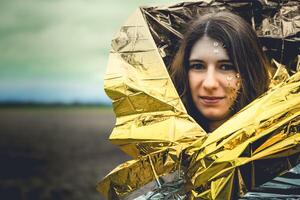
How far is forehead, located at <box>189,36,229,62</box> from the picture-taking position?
1794 millimetres

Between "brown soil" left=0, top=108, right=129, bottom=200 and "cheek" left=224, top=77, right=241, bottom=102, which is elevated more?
"cheek" left=224, top=77, right=241, bottom=102

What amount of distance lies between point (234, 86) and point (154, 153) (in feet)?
1.44

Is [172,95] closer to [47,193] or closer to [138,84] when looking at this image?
[138,84]

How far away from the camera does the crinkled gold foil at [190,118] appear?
1.39 m

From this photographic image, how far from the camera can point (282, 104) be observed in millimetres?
1451

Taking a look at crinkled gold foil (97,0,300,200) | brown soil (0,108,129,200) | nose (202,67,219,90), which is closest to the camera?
crinkled gold foil (97,0,300,200)

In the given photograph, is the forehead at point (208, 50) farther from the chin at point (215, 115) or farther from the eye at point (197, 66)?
the chin at point (215, 115)

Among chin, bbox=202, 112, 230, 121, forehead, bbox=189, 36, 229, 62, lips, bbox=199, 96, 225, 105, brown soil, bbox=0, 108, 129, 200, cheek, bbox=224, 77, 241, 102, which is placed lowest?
brown soil, bbox=0, 108, 129, 200

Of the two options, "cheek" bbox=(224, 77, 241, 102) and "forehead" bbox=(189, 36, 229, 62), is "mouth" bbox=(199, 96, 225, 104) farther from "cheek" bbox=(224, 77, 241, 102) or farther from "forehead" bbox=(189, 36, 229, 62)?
"forehead" bbox=(189, 36, 229, 62)

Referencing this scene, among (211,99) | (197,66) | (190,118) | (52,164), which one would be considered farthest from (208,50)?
(52,164)

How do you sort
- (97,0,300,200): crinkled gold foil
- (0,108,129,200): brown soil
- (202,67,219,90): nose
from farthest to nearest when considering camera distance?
(0,108,129,200): brown soil, (202,67,219,90): nose, (97,0,300,200): crinkled gold foil

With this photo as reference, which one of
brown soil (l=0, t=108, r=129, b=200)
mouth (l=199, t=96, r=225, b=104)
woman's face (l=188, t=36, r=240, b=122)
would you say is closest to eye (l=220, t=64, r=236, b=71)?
woman's face (l=188, t=36, r=240, b=122)

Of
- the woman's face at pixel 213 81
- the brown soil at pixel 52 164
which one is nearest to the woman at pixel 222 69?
the woman's face at pixel 213 81

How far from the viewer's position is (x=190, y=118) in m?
1.64
